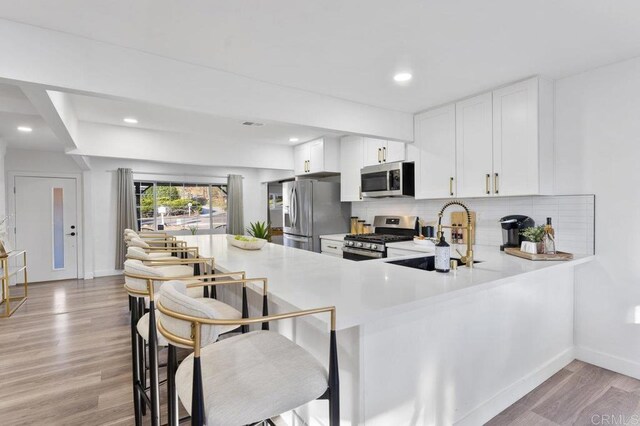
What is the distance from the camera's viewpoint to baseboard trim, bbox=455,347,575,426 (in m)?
1.81

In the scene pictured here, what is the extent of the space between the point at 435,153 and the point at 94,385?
142 inches

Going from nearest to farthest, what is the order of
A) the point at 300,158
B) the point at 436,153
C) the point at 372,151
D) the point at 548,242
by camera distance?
the point at 548,242
the point at 436,153
the point at 372,151
the point at 300,158

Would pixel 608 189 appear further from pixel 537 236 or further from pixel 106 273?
pixel 106 273

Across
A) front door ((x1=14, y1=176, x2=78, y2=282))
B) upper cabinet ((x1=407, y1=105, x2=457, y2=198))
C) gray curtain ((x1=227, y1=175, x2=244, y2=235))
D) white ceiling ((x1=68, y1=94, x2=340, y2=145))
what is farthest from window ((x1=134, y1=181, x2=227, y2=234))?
upper cabinet ((x1=407, y1=105, x2=457, y2=198))

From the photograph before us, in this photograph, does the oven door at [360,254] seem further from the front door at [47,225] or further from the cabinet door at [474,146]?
the front door at [47,225]

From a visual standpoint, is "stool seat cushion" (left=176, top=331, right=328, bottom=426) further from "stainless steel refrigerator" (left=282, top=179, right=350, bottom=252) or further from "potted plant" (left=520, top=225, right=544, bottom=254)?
"stainless steel refrigerator" (left=282, top=179, right=350, bottom=252)

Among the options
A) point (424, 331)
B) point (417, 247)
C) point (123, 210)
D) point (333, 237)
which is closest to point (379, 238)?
point (417, 247)

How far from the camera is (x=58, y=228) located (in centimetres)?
583

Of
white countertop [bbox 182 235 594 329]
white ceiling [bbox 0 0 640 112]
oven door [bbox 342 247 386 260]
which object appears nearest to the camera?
white countertop [bbox 182 235 594 329]

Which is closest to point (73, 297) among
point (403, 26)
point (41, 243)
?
point (41, 243)

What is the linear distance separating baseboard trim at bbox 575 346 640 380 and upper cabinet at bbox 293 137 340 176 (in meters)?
3.50

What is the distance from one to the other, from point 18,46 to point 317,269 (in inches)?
85.1

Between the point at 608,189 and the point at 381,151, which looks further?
the point at 381,151

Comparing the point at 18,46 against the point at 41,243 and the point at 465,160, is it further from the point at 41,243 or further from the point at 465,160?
the point at 41,243
